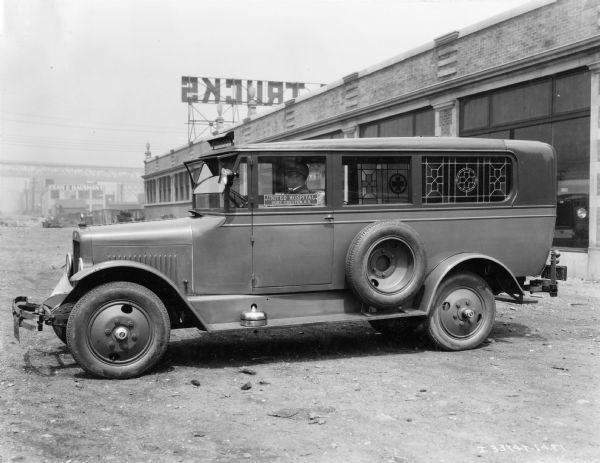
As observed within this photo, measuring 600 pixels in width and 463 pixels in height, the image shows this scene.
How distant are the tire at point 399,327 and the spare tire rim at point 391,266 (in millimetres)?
847

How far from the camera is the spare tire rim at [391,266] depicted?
19.3ft

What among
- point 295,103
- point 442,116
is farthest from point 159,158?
point 442,116

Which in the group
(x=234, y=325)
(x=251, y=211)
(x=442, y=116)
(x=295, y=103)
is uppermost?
(x=295, y=103)

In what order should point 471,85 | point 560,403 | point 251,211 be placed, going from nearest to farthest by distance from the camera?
point 560,403 < point 251,211 < point 471,85

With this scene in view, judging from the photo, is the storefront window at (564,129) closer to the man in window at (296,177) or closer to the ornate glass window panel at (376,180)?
the ornate glass window panel at (376,180)

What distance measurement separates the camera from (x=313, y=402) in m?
4.54

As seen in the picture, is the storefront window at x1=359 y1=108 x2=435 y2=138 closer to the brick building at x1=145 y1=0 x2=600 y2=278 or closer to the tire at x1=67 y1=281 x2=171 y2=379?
the brick building at x1=145 y1=0 x2=600 y2=278

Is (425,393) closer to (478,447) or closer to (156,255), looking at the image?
(478,447)

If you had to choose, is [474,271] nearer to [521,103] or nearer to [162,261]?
[162,261]

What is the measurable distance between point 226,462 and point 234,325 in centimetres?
215

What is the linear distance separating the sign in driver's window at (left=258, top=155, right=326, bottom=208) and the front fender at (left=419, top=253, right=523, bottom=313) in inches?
54.1

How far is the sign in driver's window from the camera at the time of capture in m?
5.75

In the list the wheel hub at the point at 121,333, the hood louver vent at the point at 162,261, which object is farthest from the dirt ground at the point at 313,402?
the hood louver vent at the point at 162,261

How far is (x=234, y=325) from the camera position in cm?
554
